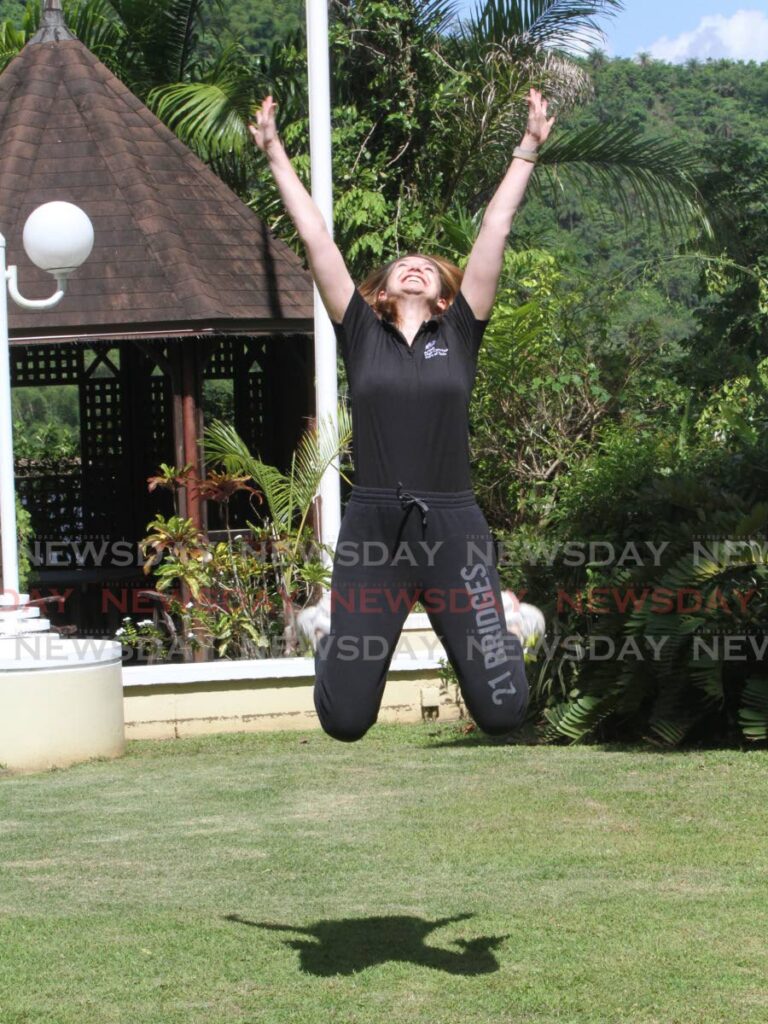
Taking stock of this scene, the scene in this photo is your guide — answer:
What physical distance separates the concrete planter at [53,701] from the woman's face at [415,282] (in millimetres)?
5315

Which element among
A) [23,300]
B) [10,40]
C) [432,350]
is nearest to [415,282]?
[432,350]

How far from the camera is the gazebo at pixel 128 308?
1239 cm

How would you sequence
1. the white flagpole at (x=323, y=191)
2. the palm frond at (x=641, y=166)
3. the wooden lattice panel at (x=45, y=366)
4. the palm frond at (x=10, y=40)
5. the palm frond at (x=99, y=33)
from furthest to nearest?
the palm frond at (x=99, y=33), the palm frond at (x=10, y=40), the palm frond at (x=641, y=166), the wooden lattice panel at (x=45, y=366), the white flagpole at (x=323, y=191)

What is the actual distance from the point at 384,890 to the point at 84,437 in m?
11.3

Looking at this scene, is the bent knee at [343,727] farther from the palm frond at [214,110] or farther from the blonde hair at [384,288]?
the palm frond at [214,110]

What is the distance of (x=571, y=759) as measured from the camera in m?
9.56

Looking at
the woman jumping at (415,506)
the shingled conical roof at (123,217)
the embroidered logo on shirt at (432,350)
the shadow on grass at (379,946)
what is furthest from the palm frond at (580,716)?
the embroidered logo on shirt at (432,350)

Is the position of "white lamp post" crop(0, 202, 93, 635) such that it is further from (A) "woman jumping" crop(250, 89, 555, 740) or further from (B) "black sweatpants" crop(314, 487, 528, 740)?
(B) "black sweatpants" crop(314, 487, 528, 740)

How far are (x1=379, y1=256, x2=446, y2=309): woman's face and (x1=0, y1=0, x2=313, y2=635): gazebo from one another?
6869mm

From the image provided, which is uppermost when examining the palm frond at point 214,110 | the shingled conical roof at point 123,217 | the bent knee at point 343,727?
the palm frond at point 214,110

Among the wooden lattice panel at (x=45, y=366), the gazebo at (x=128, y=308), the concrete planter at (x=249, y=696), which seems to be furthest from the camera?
the wooden lattice panel at (x=45, y=366)

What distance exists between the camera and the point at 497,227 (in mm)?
5137

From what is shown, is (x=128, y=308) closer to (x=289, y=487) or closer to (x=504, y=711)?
(x=289, y=487)

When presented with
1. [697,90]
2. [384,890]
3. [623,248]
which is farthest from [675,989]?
[697,90]
